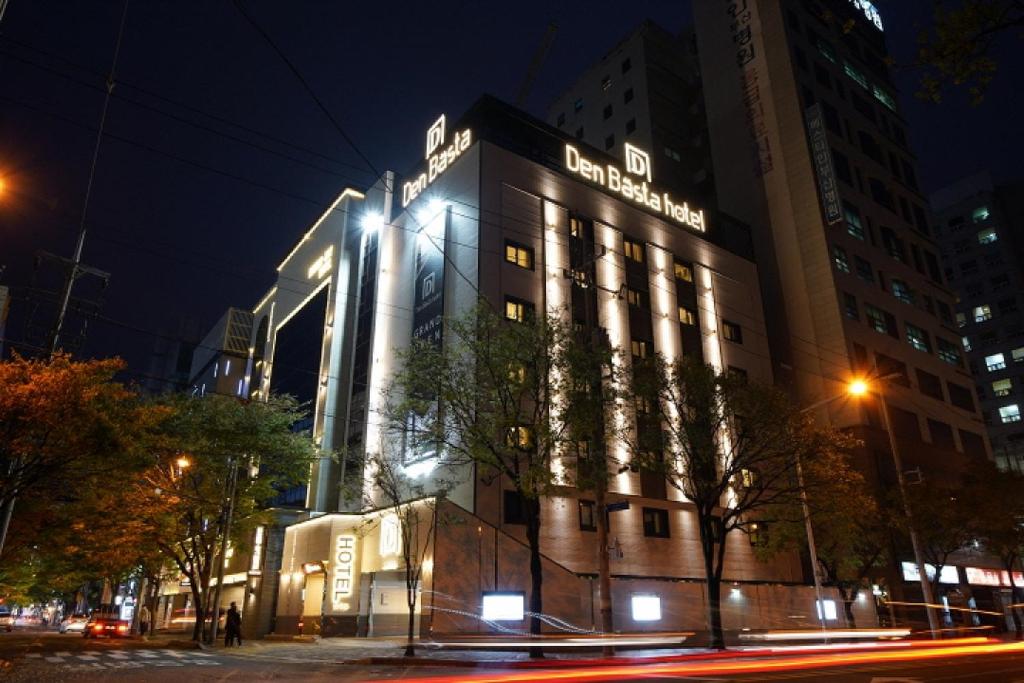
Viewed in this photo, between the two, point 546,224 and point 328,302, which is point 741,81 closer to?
point 546,224

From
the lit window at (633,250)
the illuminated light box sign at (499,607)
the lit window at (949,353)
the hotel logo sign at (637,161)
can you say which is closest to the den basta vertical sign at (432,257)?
the illuminated light box sign at (499,607)

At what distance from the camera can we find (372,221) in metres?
47.4

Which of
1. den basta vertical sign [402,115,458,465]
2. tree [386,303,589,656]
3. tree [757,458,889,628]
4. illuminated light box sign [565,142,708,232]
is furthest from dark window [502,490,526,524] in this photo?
illuminated light box sign [565,142,708,232]

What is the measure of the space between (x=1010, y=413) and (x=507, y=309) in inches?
3292

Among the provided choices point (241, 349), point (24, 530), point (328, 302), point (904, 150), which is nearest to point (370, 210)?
point (328, 302)

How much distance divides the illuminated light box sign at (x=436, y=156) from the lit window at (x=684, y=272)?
17045mm

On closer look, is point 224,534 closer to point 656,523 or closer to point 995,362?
point 656,523

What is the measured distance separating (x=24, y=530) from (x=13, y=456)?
9.60 meters

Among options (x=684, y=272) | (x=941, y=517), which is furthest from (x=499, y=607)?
(x=684, y=272)

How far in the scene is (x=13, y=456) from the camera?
19203 millimetres

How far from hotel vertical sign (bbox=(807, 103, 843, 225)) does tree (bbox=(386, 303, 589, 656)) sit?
122ft

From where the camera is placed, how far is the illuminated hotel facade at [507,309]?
29.8 metres

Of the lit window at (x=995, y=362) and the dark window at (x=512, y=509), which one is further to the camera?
the lit window at (x=995, y=362)

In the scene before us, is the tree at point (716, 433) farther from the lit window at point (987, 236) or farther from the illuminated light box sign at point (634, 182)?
the lit window at point (987, 236)
